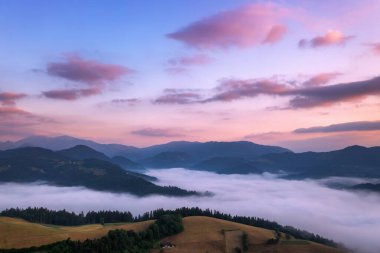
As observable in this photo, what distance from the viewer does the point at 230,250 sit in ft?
654

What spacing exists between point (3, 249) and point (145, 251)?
213 feet

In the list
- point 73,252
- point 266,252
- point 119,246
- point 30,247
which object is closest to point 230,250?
point 266,252

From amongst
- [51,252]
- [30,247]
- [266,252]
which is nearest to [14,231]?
[30,247]

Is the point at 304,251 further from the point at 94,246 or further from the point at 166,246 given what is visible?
the point at 94,246

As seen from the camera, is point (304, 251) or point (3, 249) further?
point (304, 251)

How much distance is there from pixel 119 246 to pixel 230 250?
57.1 metres

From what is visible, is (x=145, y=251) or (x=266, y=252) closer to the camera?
(x=145, y=251)

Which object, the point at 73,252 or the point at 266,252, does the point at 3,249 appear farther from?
the point at 266,252

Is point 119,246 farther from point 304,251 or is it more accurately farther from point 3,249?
point 304,251

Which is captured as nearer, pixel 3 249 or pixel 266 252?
pixel 3 249

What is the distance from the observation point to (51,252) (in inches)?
6841

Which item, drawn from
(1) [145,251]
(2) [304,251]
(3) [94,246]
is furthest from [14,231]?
(2) [304,251]

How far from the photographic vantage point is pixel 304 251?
7869 inches

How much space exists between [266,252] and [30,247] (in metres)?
117
